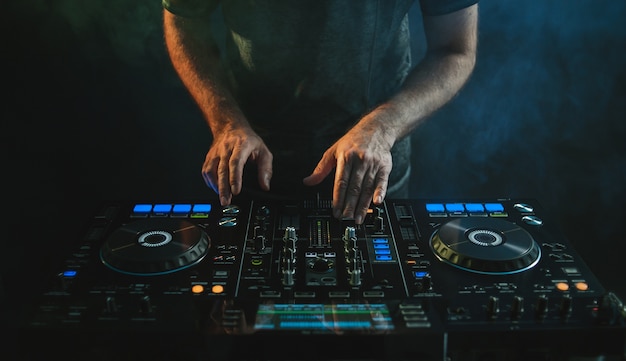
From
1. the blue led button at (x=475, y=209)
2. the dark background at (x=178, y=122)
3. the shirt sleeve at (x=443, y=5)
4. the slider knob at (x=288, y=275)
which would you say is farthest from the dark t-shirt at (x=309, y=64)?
the slider knob at (x=288, y=275)

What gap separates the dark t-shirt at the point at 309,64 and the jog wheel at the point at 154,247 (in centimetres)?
61

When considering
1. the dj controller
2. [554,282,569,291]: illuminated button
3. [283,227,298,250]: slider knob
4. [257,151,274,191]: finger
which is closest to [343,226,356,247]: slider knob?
the dj controller

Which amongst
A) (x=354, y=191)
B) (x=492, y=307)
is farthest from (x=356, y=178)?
(x=492, y=307)

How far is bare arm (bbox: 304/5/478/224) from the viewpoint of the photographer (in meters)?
1.49

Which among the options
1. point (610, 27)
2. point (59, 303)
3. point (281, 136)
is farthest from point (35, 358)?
point (610, 27)

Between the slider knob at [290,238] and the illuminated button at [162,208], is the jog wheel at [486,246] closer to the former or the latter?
the slider knob at [290,238]

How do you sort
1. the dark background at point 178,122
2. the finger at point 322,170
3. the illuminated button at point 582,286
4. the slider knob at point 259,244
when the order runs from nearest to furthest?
the illuminated button at point 582,286 < the slider knob at point 259,244 < the finger at point 322,170 < the dark background at point 178,122

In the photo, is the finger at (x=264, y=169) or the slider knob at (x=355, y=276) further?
the finger at (x=264, y=169)

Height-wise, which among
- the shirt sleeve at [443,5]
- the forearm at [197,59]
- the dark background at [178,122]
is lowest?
the dark background at [178,122]

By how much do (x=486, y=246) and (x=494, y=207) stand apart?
0.26 meters

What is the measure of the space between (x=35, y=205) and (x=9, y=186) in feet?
0.36

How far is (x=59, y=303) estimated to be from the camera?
124 centimetres

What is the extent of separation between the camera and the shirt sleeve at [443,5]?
71.7 inches

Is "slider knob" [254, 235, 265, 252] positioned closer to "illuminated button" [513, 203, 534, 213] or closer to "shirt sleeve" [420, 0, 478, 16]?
"illuminated button" [513, 203, 534, 213]
